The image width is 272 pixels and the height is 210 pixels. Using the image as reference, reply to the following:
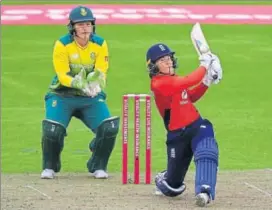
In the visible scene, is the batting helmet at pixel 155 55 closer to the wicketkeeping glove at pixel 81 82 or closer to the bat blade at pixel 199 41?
the bat blade at pixel 199 41

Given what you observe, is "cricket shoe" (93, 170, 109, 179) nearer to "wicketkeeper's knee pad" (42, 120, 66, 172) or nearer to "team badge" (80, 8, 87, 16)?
"wicketkeeper's knee pad" (42, 120, 66, 172)

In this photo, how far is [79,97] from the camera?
12031 mm

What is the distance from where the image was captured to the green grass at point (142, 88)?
44.4ft

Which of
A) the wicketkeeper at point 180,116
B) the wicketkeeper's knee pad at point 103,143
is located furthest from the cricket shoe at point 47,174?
the wicketkeeper at point 180,116

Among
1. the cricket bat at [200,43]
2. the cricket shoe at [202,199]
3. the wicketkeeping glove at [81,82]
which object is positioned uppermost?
the cricket bat at [200,43]

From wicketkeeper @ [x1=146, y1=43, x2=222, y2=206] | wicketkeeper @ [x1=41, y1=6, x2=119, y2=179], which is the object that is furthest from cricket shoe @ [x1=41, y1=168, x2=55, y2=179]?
wicketkeeper @ [x1=146, y1=43, x2=222, y2=206]

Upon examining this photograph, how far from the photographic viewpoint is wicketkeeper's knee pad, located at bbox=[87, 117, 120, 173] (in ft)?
39.2

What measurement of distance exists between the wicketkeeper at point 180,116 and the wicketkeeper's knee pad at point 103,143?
4.06 feet

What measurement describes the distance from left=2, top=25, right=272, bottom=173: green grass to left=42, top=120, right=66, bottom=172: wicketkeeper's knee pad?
65cm

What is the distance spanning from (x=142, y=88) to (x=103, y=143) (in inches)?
268

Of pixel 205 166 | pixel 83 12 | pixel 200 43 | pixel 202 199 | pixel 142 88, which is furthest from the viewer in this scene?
pixel 142 88

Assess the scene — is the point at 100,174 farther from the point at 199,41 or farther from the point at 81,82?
the point at 199,41

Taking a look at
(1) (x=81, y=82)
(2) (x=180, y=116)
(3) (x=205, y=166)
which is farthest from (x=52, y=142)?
(3) (x=205, y=166)

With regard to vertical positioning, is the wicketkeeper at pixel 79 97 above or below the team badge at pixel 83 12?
below
